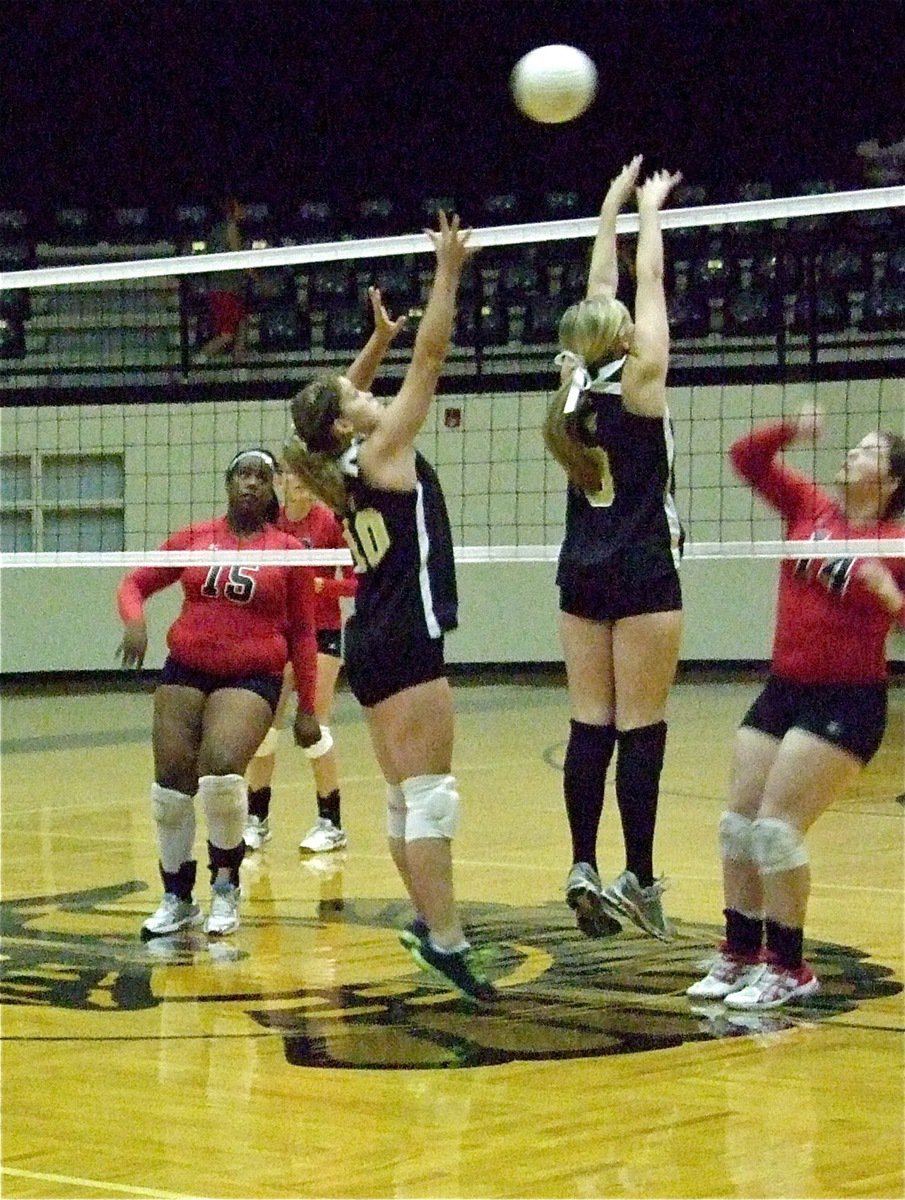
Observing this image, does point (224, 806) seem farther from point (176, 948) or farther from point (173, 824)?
point (176, 948)

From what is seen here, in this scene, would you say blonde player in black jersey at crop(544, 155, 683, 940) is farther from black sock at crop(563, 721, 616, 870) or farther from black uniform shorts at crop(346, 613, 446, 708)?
black uniform shorts at crop(346, 613, 446, 708)

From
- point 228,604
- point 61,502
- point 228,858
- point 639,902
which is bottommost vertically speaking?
point 228,858

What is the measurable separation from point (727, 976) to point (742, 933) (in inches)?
5.6

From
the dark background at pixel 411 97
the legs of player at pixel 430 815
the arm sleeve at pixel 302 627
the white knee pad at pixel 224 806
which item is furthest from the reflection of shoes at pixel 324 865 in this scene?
the dark background at pixel 411 97

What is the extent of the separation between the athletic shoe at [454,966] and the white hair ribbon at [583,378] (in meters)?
1.68

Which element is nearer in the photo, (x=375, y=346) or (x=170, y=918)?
(x=375, y=346)

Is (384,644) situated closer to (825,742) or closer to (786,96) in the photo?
(825,742)

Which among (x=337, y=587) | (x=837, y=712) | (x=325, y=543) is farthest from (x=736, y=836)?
(x=337, y=587)

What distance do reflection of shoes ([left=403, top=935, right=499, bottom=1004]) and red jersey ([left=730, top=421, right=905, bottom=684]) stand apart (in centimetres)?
129

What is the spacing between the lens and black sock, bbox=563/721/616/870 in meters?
6.53

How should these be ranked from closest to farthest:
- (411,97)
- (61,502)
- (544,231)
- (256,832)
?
(544,231)
(256,832)
(61,502)
(411,97)

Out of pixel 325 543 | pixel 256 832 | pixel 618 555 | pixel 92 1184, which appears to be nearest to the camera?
pixel 92 1184

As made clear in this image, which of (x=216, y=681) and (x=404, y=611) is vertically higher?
(x=404, y=611)

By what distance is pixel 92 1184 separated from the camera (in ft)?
14.6
